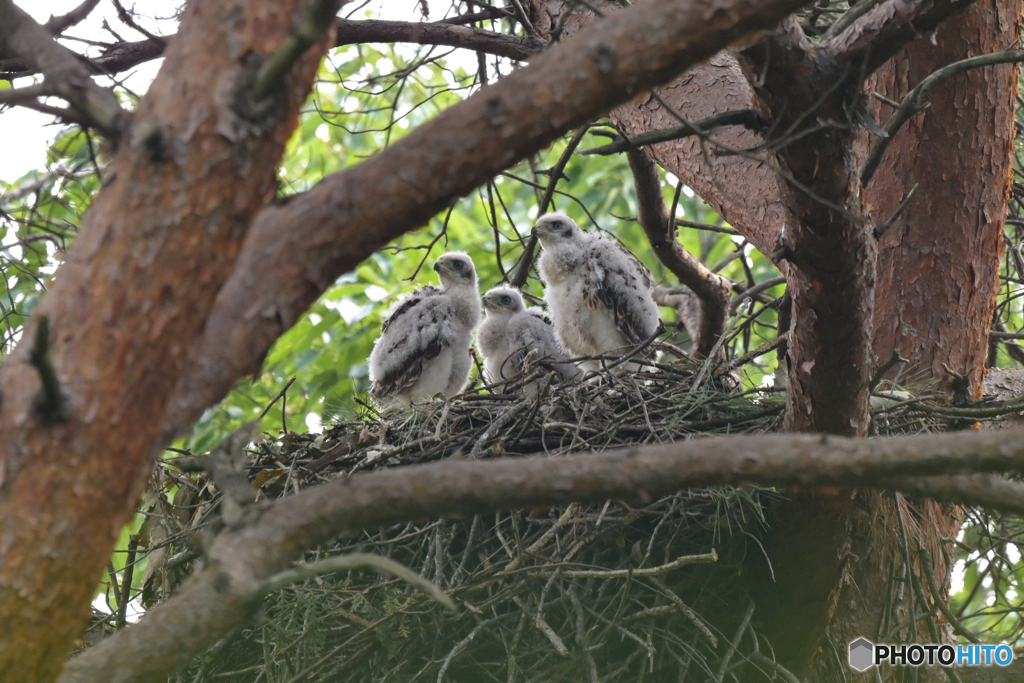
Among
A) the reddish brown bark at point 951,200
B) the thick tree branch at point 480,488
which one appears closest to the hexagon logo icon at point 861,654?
the reddish brown bark at point 951,200

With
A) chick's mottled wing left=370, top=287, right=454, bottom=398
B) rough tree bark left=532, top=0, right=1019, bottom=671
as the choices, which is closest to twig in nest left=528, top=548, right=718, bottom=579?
rough tree bark left=532, top=0, right=1019, bottom=671

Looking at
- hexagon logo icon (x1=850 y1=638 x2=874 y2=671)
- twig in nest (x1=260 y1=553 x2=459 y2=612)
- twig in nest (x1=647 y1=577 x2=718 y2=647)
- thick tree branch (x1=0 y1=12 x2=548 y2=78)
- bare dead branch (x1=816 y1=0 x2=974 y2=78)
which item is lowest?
twig in nest (x1=260 y1=553 x2=459 y2=612)

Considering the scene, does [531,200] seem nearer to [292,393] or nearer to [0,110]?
[292,393]

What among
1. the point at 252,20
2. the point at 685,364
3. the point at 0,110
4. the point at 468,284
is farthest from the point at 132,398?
the point at 468,284

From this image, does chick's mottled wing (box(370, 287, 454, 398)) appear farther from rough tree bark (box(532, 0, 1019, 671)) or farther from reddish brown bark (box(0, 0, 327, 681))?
reddish brown bark (box(0, 0, 327, 681))

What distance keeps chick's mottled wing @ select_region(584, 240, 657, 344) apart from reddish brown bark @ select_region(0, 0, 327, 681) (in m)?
3.65

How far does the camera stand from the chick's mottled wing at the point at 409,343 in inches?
210

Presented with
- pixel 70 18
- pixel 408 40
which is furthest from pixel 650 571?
pixel 408 40

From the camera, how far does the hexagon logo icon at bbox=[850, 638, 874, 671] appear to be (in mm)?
3113

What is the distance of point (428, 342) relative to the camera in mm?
5355

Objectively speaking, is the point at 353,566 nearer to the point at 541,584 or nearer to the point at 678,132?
the point at 678,132

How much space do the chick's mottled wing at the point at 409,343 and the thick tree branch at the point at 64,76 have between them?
368cm

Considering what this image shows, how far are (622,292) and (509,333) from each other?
722mm

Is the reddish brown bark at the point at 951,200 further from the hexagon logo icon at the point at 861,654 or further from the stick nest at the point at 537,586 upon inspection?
the hexagon logo icon at the point at 861,654
